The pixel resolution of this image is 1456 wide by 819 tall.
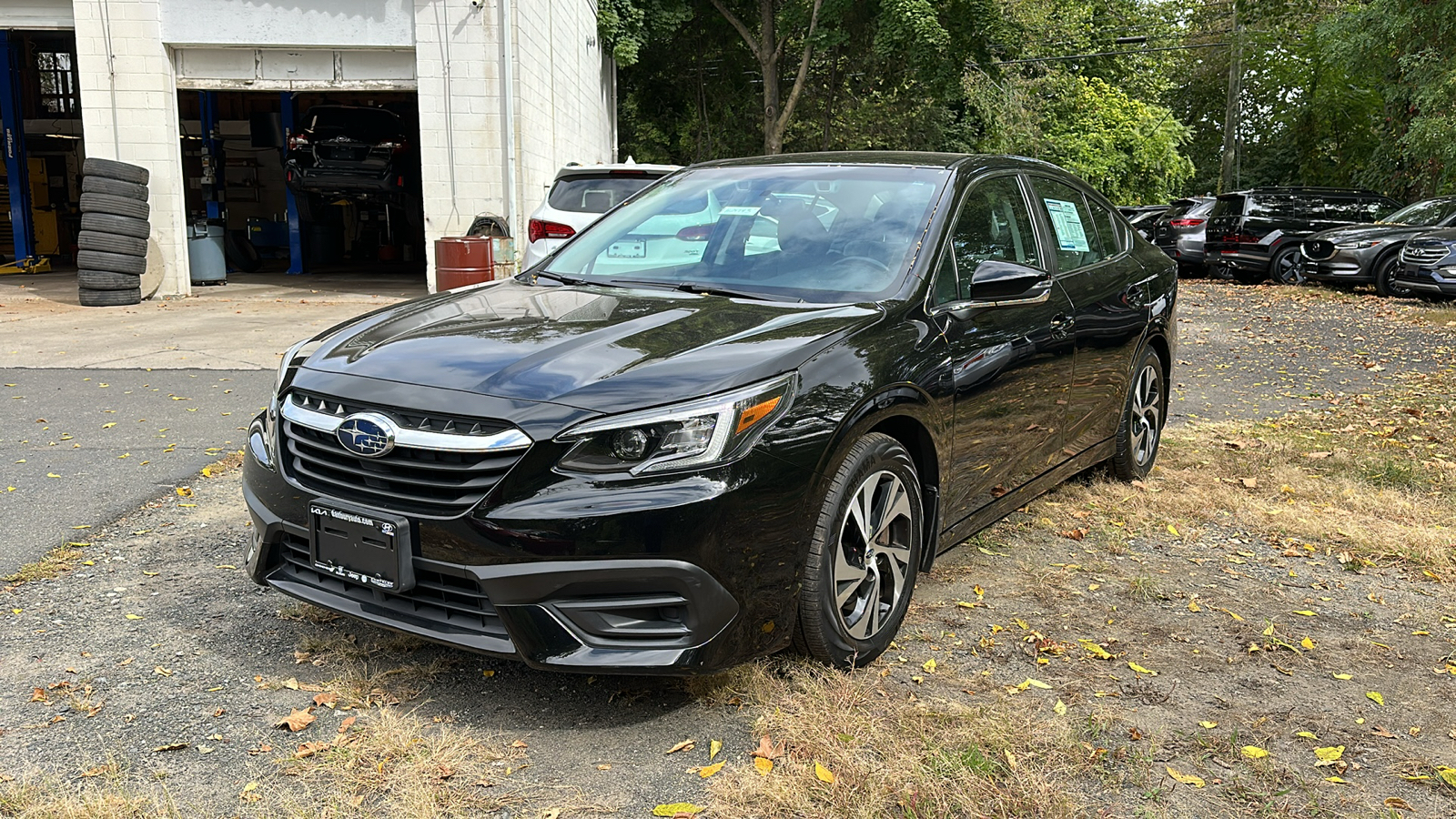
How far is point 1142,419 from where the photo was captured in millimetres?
6000

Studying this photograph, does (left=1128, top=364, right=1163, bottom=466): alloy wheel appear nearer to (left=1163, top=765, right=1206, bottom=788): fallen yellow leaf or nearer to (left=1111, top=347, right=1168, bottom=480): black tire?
(left=1111, top=347, right=1168, bottom=480): black tire

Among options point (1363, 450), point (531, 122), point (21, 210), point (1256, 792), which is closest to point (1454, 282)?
point (1363, 450)

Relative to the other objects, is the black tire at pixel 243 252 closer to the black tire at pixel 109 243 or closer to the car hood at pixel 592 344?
the black tire at pixel 109 243

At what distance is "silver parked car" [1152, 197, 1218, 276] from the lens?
21.5m

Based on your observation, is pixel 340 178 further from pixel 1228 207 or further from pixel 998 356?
pixel 998 356

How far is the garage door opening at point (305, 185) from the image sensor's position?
55.1 ft

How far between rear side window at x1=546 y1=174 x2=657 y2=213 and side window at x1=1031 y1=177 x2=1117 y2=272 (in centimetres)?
703

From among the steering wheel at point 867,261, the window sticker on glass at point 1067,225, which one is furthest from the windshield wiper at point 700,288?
the window sticker on glass at point 1067,225

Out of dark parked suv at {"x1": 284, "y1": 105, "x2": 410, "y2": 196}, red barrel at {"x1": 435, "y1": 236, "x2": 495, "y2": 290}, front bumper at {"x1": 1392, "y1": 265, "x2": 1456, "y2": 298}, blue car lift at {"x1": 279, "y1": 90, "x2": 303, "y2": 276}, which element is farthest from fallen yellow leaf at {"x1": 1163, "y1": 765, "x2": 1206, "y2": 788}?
blue car lift at {"x1": 279, "y1": 90, "x2": 303, "y2": 276}

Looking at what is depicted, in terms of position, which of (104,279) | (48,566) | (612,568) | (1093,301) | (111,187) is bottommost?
(48,566)

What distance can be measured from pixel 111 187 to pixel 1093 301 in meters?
12.8

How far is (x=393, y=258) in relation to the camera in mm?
24312

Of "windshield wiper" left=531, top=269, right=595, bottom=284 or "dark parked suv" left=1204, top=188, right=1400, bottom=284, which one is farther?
"dark parked suv" left=1204, top=188, right=1400, bottom=284

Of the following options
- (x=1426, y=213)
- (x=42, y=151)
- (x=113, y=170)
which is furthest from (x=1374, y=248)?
(x=42, y=151)
